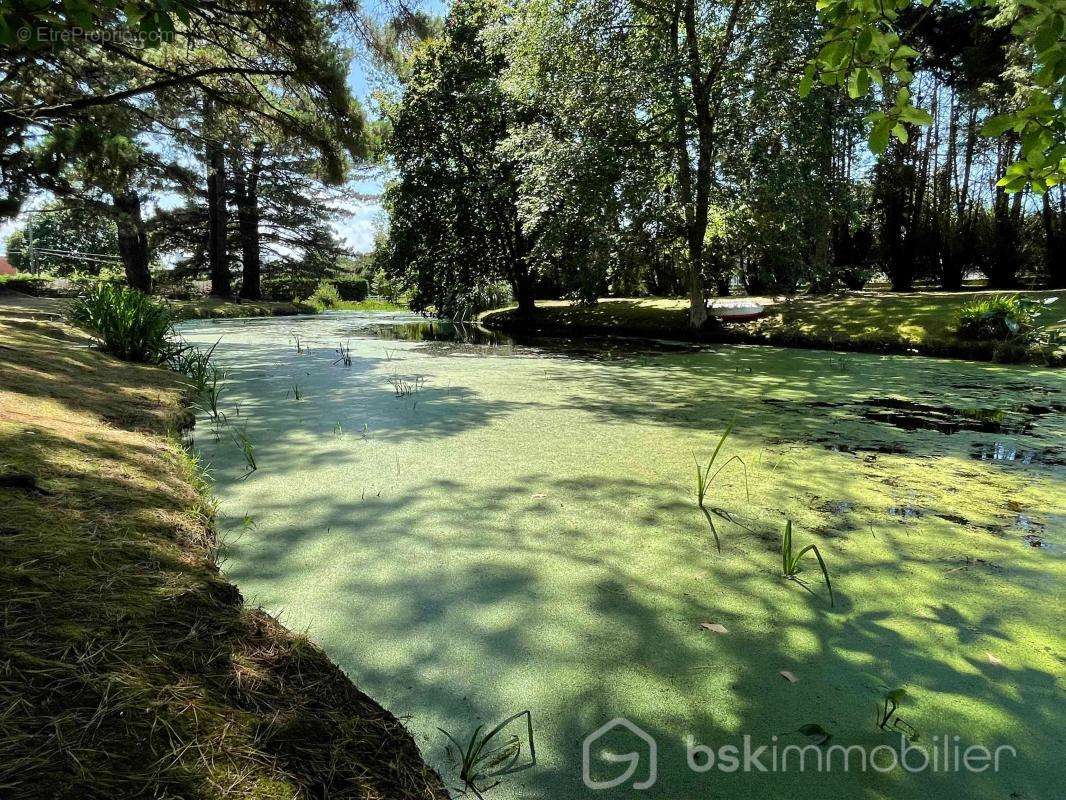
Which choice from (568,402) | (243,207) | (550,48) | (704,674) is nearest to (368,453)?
(568,402)

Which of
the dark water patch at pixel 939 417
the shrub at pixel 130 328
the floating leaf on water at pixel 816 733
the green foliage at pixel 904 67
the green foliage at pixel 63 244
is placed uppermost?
the green foliage at pixel 63 244

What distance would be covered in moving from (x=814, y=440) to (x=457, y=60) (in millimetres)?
10401

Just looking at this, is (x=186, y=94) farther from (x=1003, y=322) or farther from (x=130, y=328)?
(x=1003, y=322)

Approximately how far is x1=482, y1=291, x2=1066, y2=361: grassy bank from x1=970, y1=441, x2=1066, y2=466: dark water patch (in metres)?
3.63

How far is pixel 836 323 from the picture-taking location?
7.12 metres

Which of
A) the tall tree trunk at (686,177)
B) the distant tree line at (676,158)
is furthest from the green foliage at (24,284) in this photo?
the tall tree trunk at (686,177)

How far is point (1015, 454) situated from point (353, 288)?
21.1m

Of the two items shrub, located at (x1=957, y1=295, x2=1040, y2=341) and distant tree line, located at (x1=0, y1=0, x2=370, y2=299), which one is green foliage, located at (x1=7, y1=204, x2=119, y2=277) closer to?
distant tree line, located at (x1=0, y1=0, x2=370, y2=299)

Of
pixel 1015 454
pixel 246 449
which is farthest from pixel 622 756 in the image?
pixel 1015 454

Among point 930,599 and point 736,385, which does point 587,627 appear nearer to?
point 930,599

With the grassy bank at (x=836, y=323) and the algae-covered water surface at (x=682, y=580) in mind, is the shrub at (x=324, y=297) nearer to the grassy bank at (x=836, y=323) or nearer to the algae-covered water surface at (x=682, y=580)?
the grassy bank at (x=836, y=323)

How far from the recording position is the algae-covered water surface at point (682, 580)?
0.99 meters

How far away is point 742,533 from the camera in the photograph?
5.97ft

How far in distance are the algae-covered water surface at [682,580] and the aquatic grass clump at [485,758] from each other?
2 cm
